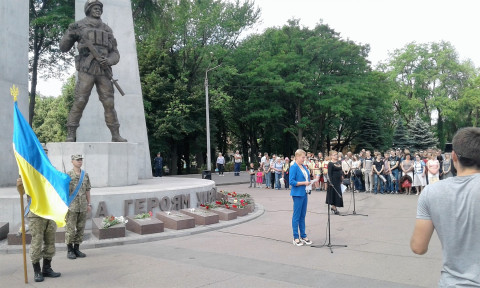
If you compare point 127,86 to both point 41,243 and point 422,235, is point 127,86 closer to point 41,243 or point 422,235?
point 41,243

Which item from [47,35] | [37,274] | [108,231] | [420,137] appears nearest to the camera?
[37,274]

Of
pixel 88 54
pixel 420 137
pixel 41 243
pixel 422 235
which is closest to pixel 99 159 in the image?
pixel 88 54

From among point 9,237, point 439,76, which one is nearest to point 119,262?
point 9,237

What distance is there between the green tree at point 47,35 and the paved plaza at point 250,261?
17187mm

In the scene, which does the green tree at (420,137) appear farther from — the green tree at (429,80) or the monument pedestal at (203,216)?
the monument pedestal at (203,216)

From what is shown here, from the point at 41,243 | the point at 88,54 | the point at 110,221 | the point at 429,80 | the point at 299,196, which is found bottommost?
the point at 110,221

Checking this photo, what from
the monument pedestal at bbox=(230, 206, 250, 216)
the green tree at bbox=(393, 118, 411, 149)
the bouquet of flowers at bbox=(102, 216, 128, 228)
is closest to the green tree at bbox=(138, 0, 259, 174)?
the monument pedestal at bbox=(230, 206, 250, 216)

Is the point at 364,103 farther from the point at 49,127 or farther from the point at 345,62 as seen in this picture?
the point at 49,127

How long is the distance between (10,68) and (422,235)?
15.2m

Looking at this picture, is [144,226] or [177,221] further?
[177,221]

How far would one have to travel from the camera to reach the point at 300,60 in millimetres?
36156

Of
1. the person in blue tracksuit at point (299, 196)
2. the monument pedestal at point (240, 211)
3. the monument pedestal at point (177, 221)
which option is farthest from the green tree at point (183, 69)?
the person in blue tracksuit at point (299, 196)

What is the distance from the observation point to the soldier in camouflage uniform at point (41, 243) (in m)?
5.82

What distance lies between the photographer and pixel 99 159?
11906 mm
